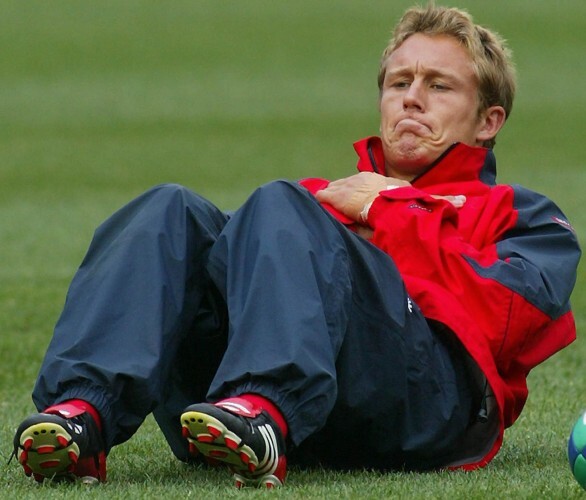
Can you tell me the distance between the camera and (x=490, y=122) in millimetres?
4867

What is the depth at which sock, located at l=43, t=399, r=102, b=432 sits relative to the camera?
3.57 m

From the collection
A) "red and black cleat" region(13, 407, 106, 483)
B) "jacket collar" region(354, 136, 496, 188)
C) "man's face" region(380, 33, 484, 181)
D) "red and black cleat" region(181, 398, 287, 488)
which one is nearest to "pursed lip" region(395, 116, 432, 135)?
"man's face" region(380, 33, 484, 181)

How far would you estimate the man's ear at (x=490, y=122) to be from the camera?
4844 millimetres

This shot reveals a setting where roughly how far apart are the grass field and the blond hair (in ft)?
3.77

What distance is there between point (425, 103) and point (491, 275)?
2.74 feet

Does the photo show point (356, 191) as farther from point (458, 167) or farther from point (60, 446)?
point (60, 446)

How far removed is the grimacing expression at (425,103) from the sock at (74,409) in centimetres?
147

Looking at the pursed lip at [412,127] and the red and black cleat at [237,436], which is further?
the pursed lip at [412,127]

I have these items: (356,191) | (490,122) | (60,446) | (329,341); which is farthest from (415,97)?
(60,446)

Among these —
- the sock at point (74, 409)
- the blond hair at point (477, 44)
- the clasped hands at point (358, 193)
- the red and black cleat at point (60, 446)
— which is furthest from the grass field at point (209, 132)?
the blond hair at point (477, 44)

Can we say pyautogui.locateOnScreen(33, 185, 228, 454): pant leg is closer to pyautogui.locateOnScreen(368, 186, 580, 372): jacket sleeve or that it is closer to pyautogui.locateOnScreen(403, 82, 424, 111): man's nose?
pyautogui.locateOnScreen(368, 186, 580, 372): jacket sleeve

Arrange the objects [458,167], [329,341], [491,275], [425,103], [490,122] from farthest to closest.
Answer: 1. [490,122]
2. [425,103]
3. [458,167]
4. [491,275]
5. [329,341]

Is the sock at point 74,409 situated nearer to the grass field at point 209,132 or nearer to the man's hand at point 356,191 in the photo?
the grass field at point 209,132

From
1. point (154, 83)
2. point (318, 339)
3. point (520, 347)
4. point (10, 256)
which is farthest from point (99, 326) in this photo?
point (154, 83)
